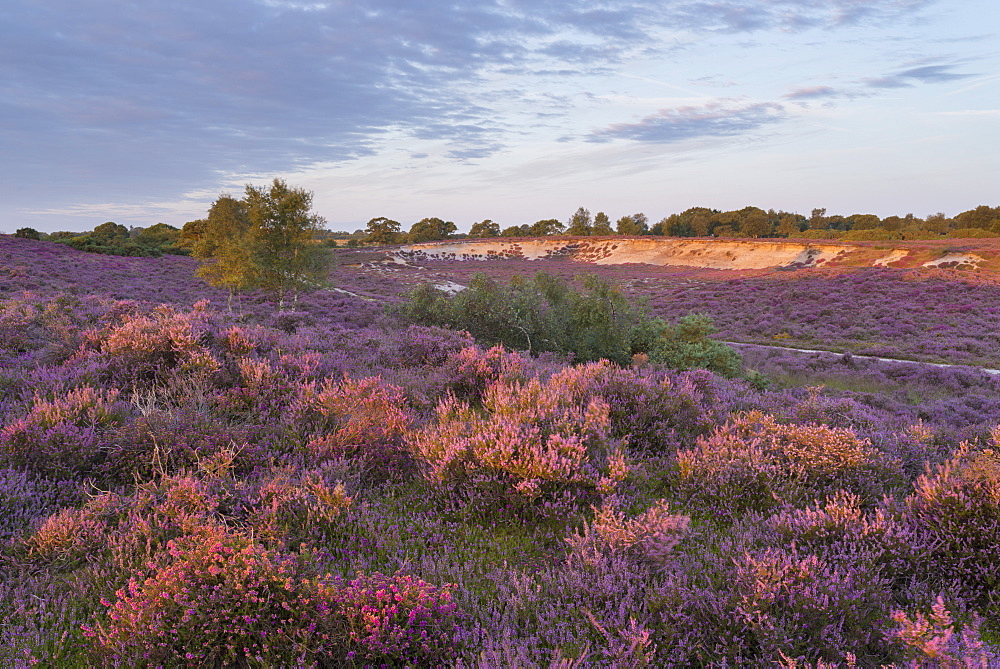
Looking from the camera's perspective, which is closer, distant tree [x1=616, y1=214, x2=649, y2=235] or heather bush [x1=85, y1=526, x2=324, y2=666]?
heather bush [x1=85, y1=526, x2=324, y2=666]

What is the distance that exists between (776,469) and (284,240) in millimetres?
26416

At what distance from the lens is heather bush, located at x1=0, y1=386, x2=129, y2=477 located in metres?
4.50

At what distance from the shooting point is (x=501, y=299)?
17656mm

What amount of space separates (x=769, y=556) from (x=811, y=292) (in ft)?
127

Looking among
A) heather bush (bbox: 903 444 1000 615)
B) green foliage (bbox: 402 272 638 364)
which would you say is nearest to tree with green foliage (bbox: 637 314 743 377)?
green foliage (bbox: 402 272 638 364)

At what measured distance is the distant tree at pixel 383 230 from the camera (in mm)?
100438

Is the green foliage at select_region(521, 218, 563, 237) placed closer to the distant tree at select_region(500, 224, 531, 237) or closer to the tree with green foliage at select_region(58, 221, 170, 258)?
the distant tree at select_region(500, 224, 531, 237)

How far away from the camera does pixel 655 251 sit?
65250 mm

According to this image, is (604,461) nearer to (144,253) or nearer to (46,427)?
(46,427)

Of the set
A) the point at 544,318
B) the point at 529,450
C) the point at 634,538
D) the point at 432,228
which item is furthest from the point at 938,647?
the point at 432,228

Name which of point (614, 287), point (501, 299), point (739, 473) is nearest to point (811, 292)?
point (614, 287)

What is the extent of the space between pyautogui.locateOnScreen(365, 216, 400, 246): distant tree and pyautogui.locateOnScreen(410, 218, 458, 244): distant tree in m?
3.92

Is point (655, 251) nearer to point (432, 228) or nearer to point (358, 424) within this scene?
point (432, 228)

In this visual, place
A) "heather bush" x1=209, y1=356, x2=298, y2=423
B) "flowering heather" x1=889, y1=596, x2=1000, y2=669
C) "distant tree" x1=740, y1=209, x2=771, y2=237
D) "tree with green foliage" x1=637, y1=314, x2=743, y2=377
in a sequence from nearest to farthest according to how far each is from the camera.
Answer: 1. "flowering heather" x1=889, y1=596, x2=1000, y2=669
2. "heather bush" x1=209, y1=356, x2=298, y2=423
3. "tree with green foliage" x1=637, y1=314, x2=743, y2=377
4. "distant tree" x1=740, y1=209, x2=771, y2=237
